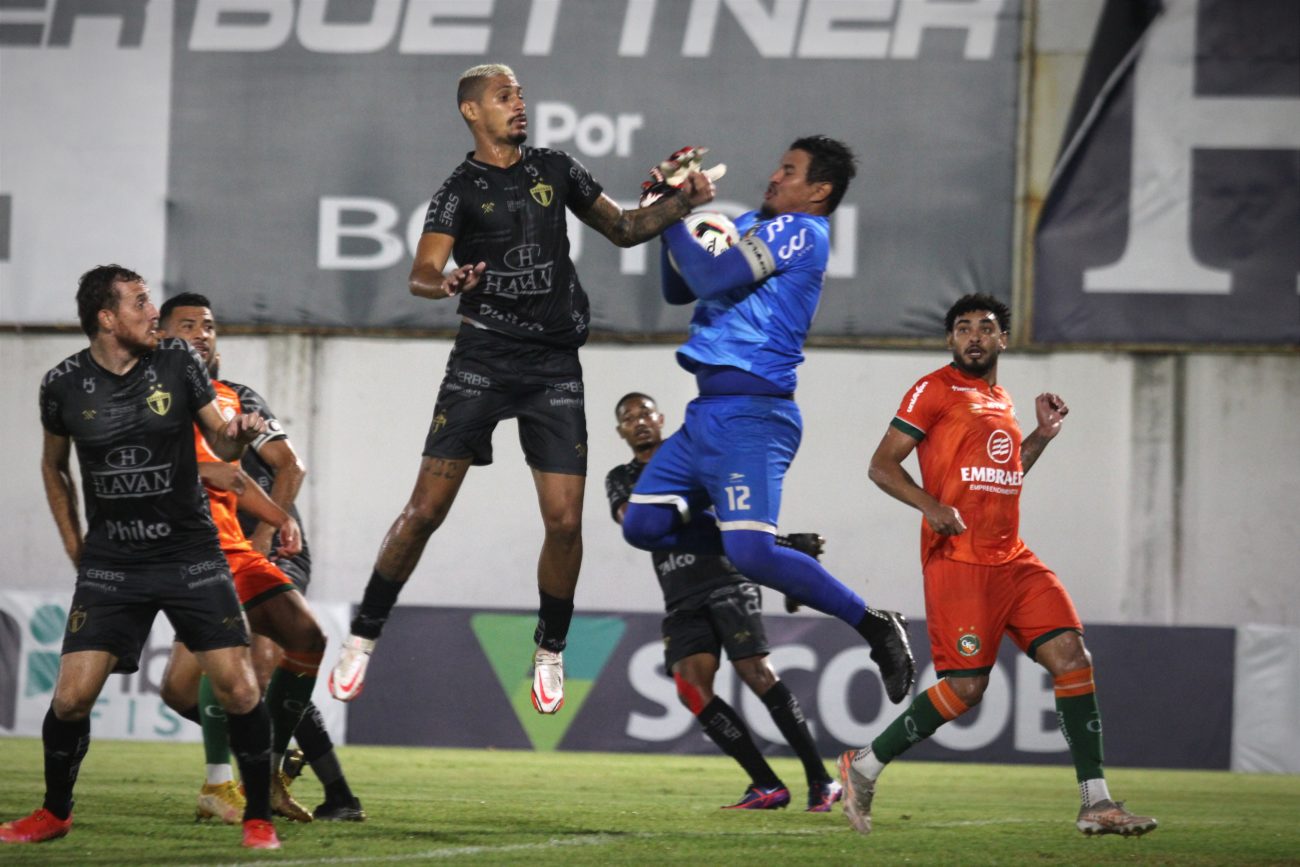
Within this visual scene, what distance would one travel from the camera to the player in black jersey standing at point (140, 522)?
220 inches

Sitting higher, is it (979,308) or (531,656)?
(979,308)

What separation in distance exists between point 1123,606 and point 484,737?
570 cm

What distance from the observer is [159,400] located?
18.5 feet

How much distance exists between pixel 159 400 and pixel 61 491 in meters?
0.53

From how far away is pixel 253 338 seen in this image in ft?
47.8

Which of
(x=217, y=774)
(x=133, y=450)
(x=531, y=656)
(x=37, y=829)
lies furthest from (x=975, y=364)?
(x=531, y=656)

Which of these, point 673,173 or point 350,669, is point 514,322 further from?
point 350,669

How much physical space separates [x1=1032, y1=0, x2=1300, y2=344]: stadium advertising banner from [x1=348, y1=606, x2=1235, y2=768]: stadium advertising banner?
325 centimetres

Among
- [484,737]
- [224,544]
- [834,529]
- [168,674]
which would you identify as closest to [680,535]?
[224,544]

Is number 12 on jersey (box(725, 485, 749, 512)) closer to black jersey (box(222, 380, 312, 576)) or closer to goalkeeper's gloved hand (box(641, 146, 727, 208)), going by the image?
goalkeeper's gloved hand (box(641, 146, 727, 208))

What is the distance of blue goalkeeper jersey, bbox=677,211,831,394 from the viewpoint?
6.38 meters

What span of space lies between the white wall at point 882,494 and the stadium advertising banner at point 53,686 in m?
2.20

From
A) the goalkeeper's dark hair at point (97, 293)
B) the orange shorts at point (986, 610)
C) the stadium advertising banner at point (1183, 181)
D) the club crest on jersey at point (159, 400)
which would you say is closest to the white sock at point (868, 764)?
the orange shorts at point (986, 610)

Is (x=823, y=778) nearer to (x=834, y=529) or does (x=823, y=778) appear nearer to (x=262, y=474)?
(x=262, y=474)
